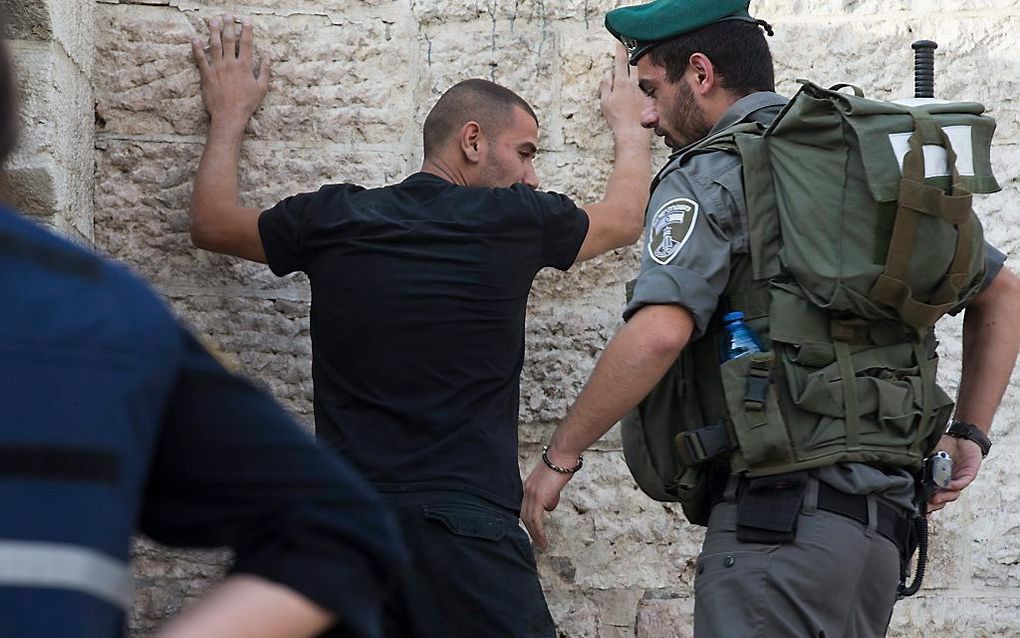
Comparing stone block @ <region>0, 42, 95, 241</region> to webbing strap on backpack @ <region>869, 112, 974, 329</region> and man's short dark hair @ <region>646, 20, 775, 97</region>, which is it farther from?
webbing strap on backpack @ <region>869, 112, 974, 329</region>

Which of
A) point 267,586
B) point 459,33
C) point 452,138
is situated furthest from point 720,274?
point 267,586

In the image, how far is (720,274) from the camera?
2645 mm

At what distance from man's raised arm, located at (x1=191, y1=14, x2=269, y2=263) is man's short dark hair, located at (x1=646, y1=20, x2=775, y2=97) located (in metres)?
1.08

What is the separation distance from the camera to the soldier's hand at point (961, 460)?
2.87 m

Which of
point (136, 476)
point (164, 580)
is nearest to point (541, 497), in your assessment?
point (164, 580)

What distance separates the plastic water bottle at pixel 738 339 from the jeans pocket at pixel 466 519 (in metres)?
0.60

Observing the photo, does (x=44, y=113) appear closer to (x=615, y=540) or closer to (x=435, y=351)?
(x=435, y=351)

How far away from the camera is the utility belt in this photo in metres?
2.56

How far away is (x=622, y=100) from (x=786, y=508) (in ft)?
4.45

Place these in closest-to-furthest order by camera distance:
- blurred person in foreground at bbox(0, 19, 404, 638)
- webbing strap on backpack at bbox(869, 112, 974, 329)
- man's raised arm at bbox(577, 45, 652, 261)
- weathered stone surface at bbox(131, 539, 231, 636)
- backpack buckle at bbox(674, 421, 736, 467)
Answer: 1. blurred person in foreground at bbox(0, 19, 404, 638)
2. webbing strap on backpack at bbox(869, 112, 974, 329)
3. backpack buckle at bbox(674, 421, 736, 467)
4. man's raised arm at bbox(577, 45, 652, 261)
5. weathered stone surface at bbox(131, 539, 231, 636)

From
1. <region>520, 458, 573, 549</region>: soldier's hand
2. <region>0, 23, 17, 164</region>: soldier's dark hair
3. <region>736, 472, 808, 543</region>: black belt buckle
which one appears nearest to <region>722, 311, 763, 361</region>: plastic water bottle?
<region>736, 472, 808, 543</region>: black belt buckle

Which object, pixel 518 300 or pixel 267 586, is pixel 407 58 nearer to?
pixel 518 300

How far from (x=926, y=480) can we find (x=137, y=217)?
2009 millimetres

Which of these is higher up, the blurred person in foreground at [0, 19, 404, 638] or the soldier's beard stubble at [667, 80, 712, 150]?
the soldier's beard stubble at [667, 80, 712, 150]
